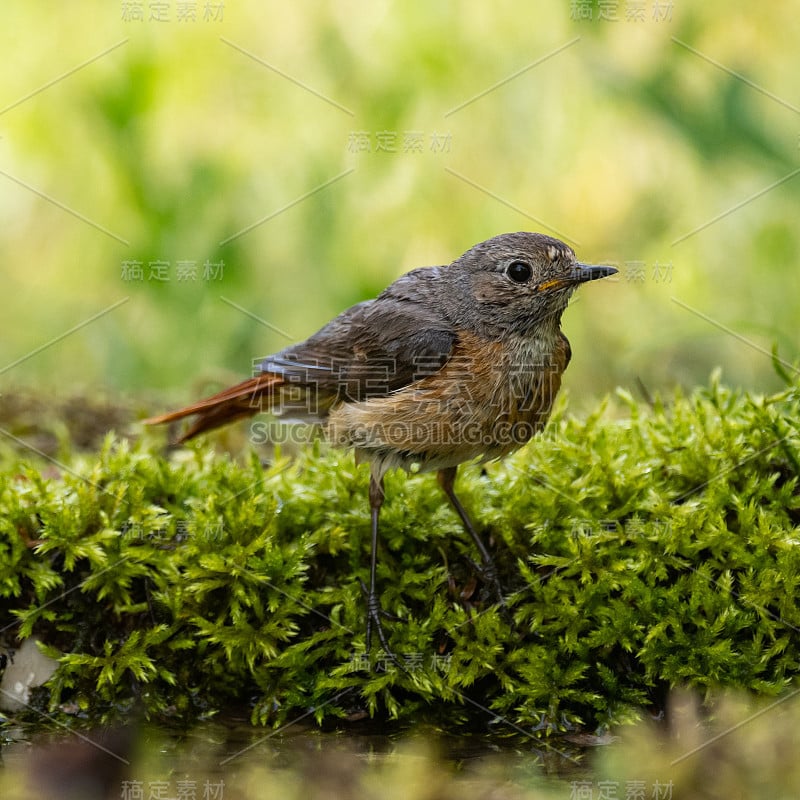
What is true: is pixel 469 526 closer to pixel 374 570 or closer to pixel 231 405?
pixel 374 570

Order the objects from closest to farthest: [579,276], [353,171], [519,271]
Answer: [579,276], [519,271], [353,171]

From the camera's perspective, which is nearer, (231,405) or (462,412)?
(462,412)

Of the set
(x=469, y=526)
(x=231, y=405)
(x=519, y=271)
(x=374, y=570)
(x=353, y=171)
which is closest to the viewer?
(x=374, y=570)

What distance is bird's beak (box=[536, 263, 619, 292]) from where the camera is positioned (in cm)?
424

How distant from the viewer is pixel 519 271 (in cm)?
442

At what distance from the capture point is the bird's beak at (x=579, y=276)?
A: 13.9ft

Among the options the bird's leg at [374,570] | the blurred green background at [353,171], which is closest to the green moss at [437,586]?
the bird's leg at [374,570]

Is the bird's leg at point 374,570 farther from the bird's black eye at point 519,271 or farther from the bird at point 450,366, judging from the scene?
the bird's black eye at point 519,271

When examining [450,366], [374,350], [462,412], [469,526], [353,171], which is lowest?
[469,526]

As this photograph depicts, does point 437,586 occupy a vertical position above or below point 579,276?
below

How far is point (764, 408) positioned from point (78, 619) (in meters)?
3.06

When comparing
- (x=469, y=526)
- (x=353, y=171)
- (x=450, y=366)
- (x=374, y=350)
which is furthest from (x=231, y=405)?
(x=353, y=171)

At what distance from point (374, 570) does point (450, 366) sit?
95cm

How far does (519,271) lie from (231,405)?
1.55m
